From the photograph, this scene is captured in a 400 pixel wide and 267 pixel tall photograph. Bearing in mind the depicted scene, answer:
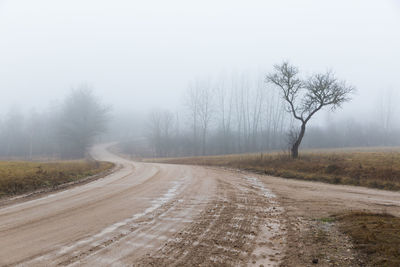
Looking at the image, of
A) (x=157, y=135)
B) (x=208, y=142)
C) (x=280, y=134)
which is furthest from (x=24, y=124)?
(x=280, y=134)

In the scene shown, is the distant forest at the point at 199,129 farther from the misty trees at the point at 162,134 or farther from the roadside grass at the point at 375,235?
the roadside grass at the point at 375,235

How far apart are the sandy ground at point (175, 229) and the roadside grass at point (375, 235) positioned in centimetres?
28

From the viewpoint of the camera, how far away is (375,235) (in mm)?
4680

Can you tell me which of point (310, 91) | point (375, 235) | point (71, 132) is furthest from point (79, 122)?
point (375, 235)

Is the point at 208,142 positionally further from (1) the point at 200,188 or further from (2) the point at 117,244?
(2) the point at 117,244

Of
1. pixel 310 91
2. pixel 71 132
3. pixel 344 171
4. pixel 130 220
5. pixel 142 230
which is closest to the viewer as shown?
pixel 142 230

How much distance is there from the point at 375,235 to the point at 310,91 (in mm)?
20263

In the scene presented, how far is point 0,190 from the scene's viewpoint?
9.80 m

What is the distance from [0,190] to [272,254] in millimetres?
10592

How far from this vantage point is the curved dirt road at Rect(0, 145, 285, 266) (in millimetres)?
4137

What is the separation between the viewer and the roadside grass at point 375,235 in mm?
3805

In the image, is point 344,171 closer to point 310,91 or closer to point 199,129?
point 310,91

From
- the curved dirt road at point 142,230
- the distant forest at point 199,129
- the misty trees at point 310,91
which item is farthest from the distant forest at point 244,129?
the curved dirt road at point 142,230

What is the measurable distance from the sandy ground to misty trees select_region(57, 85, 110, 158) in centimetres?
3770
